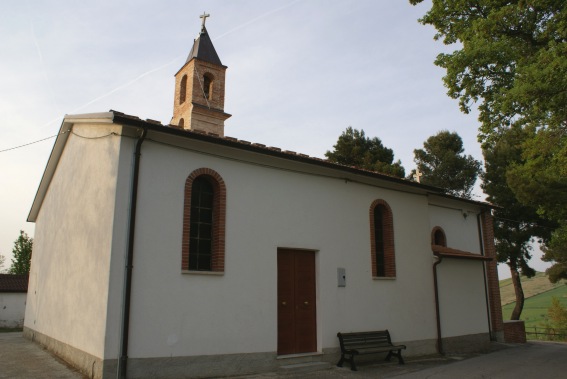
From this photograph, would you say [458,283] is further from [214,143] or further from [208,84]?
[208,84]

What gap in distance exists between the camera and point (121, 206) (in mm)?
7840

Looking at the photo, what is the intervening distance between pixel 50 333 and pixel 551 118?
44.6 ft

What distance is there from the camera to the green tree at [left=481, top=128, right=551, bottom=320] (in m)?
23.8

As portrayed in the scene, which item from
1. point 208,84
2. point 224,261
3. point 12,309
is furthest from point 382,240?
point 12,309

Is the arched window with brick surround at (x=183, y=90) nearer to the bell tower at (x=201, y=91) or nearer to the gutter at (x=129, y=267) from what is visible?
the bell tower at (x=201, y=91)

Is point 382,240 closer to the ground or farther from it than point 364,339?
farther from it

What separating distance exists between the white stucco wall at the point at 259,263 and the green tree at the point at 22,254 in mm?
33193

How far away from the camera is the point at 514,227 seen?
80.0 feet

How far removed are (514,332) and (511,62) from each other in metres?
10.6

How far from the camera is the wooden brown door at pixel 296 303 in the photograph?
961cm

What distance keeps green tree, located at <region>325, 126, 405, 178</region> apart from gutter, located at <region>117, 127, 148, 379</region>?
2295 cm

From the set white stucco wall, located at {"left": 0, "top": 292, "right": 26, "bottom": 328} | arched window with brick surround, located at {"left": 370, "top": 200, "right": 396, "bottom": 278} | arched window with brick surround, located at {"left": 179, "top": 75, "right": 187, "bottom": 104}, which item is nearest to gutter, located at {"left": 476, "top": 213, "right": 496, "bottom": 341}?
arched window with brick surround, located at {"left": 370, "top": 200, "right": 396, "bottom": 278}

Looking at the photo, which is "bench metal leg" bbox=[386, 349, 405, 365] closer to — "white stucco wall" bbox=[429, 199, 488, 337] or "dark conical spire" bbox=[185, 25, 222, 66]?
"white stucco wall" bbox=[429, 199, 488, 337]

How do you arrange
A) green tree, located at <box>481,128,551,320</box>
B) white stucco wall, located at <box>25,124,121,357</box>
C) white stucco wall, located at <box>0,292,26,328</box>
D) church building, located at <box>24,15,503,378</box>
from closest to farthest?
church building, located at <box>24,15,503,378</box> < white stucco wall, located at <box>25,124,121,357</box> < green tree, located at <box>481,128,551,320</box> < white stucco wall, located at <box>0,292,26,328</box>
